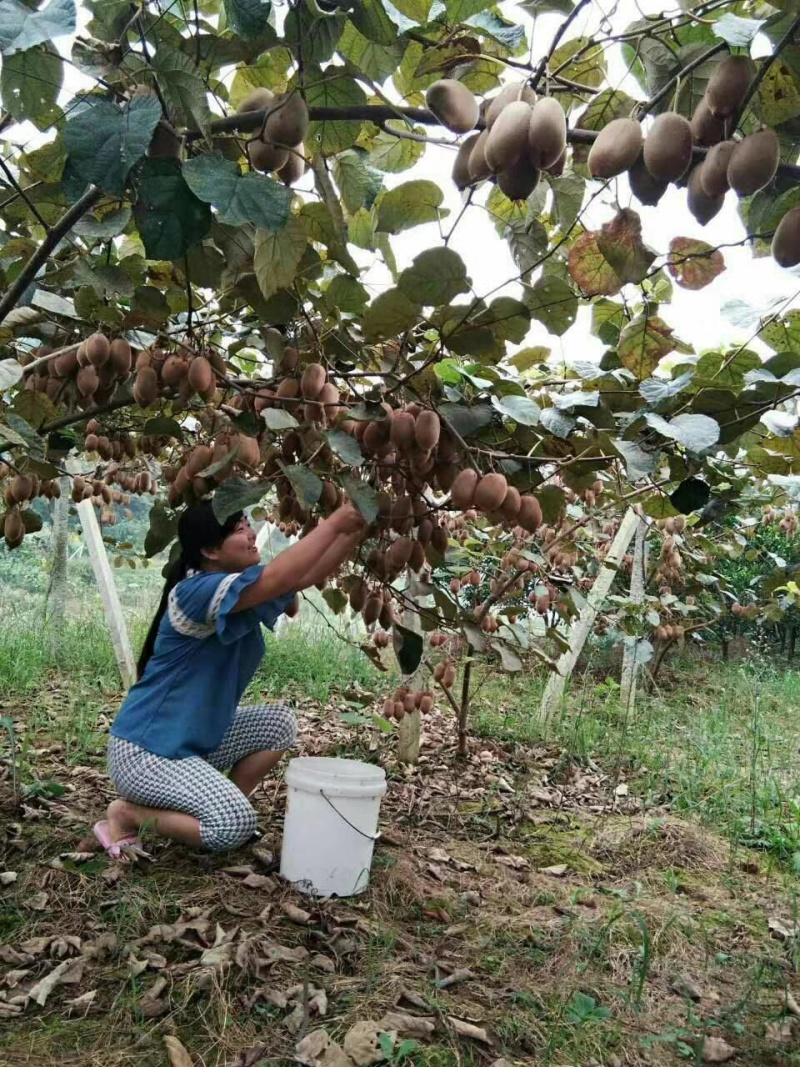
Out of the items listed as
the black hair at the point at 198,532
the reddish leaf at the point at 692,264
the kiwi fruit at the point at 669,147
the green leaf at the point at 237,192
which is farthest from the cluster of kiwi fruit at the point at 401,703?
the kiwi fruit at the point at 669,147

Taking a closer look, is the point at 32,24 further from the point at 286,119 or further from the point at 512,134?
the point at 512,134

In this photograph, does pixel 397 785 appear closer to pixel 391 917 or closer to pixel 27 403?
pixel 391 917

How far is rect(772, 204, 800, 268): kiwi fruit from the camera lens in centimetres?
76

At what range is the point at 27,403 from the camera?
55.5 inches

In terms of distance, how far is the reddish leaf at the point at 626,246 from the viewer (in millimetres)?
965

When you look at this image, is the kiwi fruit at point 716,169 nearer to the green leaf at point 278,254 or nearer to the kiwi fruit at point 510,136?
the kiwi fruit at point 510,136

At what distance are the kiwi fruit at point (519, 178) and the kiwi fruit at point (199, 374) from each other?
0.59 metres

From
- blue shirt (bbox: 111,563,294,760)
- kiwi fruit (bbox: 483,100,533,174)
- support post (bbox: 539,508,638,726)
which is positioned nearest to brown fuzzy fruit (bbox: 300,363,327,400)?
kiwi fruit (bbox: 483,100,533,174)

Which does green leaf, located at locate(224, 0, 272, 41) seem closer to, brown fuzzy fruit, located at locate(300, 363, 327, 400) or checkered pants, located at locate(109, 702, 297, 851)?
brown fuzzy fruit, located at locate(300, 363, 327, 400)

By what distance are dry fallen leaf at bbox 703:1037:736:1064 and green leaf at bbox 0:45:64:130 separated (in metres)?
1.77

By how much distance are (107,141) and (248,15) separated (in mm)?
184

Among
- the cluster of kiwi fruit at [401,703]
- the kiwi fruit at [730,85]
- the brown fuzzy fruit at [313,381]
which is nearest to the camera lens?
the kiwi fruit at [730,85]

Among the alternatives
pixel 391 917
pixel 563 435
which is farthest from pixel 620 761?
pixel 563 435

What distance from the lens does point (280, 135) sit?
2.84 feet
